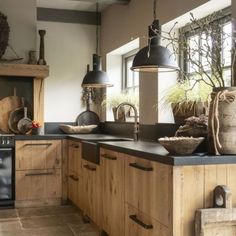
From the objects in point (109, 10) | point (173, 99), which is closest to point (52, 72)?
point (109, 10)

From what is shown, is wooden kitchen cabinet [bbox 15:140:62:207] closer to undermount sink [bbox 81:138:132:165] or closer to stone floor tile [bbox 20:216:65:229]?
stone floor tile [bbox 20:216:65:229]

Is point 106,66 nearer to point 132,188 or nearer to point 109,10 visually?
point 109,10

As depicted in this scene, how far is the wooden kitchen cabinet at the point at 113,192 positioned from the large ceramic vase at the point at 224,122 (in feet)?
2.79

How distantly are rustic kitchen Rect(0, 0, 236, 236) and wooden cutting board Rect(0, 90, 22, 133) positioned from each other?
14 mm

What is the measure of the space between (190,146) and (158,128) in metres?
1.62

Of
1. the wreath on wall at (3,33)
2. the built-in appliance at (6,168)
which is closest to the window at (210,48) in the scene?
the built-in appliance at (6,168)

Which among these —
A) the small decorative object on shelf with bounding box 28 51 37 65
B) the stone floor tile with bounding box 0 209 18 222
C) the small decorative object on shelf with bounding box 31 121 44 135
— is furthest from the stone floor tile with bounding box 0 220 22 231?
the small decorative object on shelf with bounding box 28 51 37 65

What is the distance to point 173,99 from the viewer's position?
3.62 m

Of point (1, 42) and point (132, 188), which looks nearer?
point (132, 188)

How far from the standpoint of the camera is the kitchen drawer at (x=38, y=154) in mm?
4727

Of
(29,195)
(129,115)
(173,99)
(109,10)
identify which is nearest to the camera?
(173,99)

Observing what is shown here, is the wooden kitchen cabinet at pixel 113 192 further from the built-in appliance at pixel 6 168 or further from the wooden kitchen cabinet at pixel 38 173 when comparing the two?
the built-in appliance at pixel 6 168

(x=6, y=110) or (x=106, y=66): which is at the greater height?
(x=106, y=66)

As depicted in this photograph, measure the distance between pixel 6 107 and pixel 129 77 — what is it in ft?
5.66
